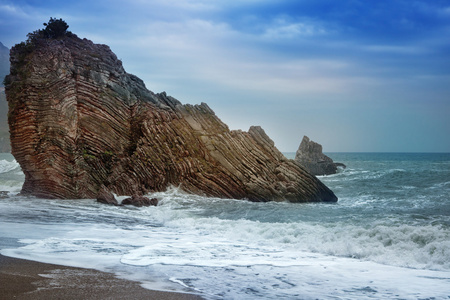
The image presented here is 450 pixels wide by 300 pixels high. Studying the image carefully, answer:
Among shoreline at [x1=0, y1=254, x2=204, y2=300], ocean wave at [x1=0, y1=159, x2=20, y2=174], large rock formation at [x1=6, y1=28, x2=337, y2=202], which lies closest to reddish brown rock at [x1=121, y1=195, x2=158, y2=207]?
large rock formation at [x1=6, y1=28, x2=337, y2=202]

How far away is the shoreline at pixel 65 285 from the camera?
662 cm

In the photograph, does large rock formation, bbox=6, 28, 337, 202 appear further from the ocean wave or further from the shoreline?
the ocean wave

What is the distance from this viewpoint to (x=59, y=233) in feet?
40.8

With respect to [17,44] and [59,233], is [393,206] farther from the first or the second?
[17,44]

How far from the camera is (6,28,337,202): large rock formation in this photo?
24.2 m

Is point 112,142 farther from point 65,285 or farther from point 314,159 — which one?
point 314,159

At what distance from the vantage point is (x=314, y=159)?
180 feet

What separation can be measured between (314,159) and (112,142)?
3365 cm

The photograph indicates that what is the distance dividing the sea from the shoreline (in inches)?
14.4

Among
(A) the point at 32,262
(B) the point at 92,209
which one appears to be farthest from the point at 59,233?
(B) the point at 92,209

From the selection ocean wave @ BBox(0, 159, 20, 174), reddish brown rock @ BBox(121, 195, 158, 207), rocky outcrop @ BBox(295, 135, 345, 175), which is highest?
rocky outcrop @ BBox(295, 135, 345, 175)

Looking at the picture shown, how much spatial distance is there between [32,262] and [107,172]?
1784cm

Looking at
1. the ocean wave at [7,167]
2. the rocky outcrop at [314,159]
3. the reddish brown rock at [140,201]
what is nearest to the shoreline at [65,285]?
the reddish brown rock at [140,201]

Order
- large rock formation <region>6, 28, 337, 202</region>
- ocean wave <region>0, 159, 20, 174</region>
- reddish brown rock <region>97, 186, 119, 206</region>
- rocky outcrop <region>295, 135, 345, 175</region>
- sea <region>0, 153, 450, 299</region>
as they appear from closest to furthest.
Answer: sea <region>0, 153, 450, 299</region> → reddish brown rock <region>97, 186, 119, 206</region> → large rock formation <region>6, 28, 337, 202</region> → ocean wave <region>0, 159, 20, 174</region> → rocky outcrop <region>295, 135, 345, 175</region>
